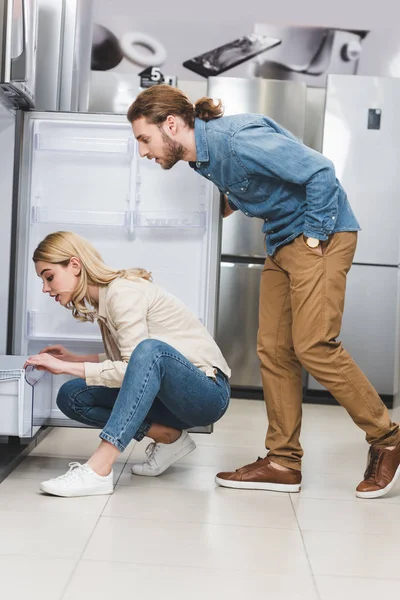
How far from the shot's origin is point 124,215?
3.08 m

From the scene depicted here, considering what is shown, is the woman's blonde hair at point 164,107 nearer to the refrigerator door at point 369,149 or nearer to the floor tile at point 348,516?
the floor tile at point 348,516

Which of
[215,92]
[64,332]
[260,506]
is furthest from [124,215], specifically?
[215,92]

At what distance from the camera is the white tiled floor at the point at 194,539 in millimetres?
1729

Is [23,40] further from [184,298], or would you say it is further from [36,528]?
[36,528]

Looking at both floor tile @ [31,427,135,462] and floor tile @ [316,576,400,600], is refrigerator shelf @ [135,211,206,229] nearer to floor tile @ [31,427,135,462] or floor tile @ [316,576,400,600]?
floor tile @ [31,427,135,462]

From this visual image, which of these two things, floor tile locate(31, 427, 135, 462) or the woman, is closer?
the woman

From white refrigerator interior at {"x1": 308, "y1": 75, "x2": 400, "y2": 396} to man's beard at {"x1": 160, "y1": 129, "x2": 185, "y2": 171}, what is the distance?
8.35 feet

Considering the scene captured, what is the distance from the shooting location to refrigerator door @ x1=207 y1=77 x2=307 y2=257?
4949mm

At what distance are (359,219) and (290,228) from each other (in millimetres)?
2466

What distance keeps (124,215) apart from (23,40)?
0.73 metres

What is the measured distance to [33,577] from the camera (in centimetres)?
173

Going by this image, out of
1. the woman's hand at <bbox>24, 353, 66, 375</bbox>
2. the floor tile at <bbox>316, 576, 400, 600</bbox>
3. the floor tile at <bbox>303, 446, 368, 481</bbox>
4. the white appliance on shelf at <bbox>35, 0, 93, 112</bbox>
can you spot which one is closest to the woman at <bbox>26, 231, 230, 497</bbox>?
the woman's hand at <bbox>24, 353, 66, 375</bbox>

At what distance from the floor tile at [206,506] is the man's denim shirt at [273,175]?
818 mm

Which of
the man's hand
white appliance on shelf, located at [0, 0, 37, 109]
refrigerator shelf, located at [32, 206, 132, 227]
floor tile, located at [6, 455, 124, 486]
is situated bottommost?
floor tile, located at [6, 455, 124, 486]
